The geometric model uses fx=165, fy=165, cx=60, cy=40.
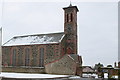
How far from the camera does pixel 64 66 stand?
31797mm

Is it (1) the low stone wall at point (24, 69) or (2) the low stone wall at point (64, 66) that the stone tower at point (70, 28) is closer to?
(2) the low stone wall at point (64, 66)

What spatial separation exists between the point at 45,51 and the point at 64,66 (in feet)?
23.6

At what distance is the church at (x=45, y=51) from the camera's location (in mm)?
34591

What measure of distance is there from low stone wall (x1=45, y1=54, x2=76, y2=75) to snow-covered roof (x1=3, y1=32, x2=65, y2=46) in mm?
5691

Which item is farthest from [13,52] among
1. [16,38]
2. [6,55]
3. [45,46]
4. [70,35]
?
[70,35]

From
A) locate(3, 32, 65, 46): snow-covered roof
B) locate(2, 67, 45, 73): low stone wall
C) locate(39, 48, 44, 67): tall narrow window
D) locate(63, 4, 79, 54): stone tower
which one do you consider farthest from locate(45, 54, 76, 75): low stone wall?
locate(3, 32, 65, 46): snow-covered roof

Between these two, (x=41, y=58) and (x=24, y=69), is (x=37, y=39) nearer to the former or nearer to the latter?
(x=41, y=58)

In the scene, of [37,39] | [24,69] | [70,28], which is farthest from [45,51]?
[70,28]

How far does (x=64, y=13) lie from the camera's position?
131ft

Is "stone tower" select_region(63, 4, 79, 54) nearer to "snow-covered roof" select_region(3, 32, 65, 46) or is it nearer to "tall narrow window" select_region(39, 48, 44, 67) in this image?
"snow-covered roof" select_region(3, 32, 65, 46)

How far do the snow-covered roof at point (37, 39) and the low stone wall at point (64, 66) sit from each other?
5691 mm

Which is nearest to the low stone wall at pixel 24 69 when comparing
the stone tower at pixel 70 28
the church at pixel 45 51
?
the church at pixel 45 51

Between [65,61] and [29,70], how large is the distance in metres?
9.92

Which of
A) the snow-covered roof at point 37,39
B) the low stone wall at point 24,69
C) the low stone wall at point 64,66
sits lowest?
the low stone wall at point 24,69
